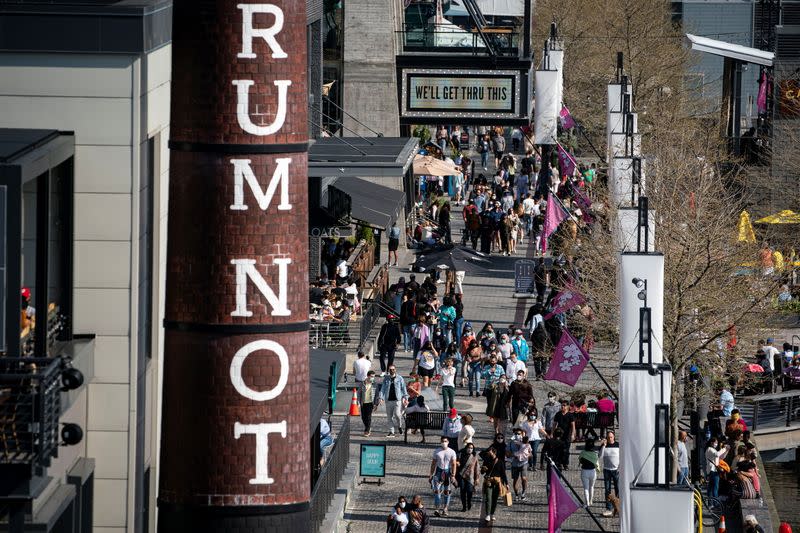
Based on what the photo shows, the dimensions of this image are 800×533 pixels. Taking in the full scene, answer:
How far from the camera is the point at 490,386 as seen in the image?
38.6m

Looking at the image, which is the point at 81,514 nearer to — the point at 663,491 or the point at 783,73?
the point at 663,491

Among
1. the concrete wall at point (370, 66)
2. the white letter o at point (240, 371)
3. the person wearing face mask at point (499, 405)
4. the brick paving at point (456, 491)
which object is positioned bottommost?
the brick paving at point (456, 491)

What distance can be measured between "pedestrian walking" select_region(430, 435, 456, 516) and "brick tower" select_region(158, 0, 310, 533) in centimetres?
1530

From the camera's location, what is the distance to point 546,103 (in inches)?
1719

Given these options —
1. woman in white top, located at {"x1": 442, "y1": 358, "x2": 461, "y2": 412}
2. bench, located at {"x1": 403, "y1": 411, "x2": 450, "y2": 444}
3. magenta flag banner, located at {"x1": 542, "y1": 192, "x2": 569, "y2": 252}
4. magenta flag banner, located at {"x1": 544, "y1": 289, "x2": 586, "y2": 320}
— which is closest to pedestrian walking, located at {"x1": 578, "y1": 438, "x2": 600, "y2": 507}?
magenta flag banner, located at {"x1": 544, "y1": 289, "x2": 586, "y2": 320}

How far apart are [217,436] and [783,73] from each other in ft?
158

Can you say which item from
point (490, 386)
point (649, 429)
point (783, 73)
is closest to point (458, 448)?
point (490, 386)

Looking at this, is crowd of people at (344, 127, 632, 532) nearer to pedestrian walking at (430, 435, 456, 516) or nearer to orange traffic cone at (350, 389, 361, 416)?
pedestrian walking at (430, 435, 456, 516)

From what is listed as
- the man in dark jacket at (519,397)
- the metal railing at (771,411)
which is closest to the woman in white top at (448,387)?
the man in dark jacket at (519,397)

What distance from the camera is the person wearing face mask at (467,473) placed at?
33.1 meters

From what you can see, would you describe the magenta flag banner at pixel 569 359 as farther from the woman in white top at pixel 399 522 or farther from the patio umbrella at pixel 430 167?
the patio umbrella at pixel 430 167

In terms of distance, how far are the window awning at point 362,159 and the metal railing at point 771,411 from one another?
10.7m

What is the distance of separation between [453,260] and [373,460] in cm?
1754

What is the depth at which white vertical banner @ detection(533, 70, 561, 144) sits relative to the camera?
143 feet
